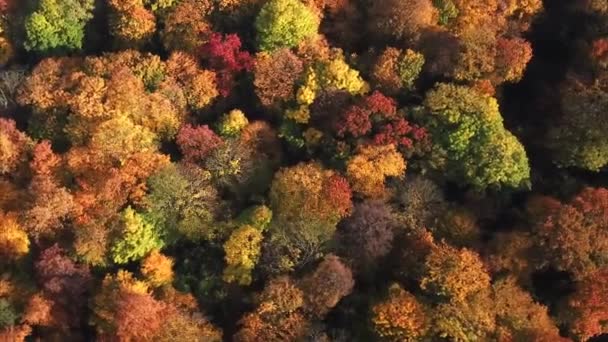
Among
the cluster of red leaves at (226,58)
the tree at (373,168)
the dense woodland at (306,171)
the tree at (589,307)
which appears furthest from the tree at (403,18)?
the tree at (589,307)

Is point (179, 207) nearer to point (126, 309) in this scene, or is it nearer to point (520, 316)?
point (126, 309)

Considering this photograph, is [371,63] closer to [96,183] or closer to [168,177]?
[168,177]

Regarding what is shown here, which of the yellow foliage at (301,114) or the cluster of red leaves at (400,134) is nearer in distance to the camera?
the cluster of red leaves at (400,134)

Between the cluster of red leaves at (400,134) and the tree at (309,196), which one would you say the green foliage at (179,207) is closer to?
the tree at (309,196)

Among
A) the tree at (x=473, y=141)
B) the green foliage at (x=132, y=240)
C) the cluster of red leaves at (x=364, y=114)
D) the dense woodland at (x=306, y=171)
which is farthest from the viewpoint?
the cluster of red leaves at (x=364, y=114)

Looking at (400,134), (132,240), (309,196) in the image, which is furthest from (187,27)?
(400,134)

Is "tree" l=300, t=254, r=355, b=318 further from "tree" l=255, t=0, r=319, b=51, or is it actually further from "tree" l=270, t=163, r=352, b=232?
"tree" l=255, t=0, r=319, b=51

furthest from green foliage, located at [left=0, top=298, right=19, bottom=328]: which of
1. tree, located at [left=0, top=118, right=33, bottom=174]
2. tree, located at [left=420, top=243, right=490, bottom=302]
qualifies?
tree, located at [left=420, top=243, right=490, bottom=302]

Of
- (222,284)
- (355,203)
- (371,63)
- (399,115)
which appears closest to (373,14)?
(371,63)

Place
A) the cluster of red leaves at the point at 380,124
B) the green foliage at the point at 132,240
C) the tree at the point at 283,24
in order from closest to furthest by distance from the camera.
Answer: the green foliage at the point at 132,240, the cluster of red leaves at the point at 380,124, the tree at the point at 283,24
